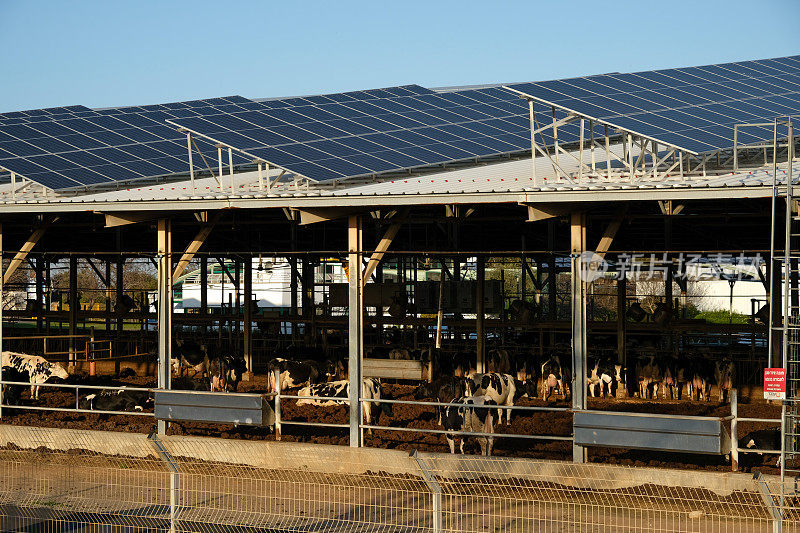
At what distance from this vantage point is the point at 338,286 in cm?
2919

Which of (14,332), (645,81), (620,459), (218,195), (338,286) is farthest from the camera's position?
(14,332)

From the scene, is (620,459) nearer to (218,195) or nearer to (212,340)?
(218,195)

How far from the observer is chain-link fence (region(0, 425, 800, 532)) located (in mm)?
11242

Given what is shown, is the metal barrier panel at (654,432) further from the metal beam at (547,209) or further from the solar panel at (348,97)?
the solar panel at (348,97)

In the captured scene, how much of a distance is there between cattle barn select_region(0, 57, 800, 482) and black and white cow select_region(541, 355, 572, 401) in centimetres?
9

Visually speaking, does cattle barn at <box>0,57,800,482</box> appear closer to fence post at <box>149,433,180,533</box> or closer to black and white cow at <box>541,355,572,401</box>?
black and white cow at <box>541,355,572,401</box>

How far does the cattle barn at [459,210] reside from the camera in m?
15.7

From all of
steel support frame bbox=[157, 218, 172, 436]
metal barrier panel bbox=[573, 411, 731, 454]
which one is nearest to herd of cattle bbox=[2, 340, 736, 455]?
Result: metal barrier panel bbox=[573, 411, 731, 454]

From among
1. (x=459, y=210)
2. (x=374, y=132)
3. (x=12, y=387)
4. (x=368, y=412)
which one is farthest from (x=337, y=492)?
(x=12, y=387)

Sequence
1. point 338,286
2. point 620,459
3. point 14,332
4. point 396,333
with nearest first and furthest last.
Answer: point 620,459, point 338,286, point 396,333, point 14,332

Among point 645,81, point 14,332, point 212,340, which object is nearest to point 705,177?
point 645,81

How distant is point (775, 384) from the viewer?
12.4 meters

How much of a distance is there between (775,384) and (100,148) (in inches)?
635

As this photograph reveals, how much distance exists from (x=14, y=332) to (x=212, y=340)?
33.5 feet
